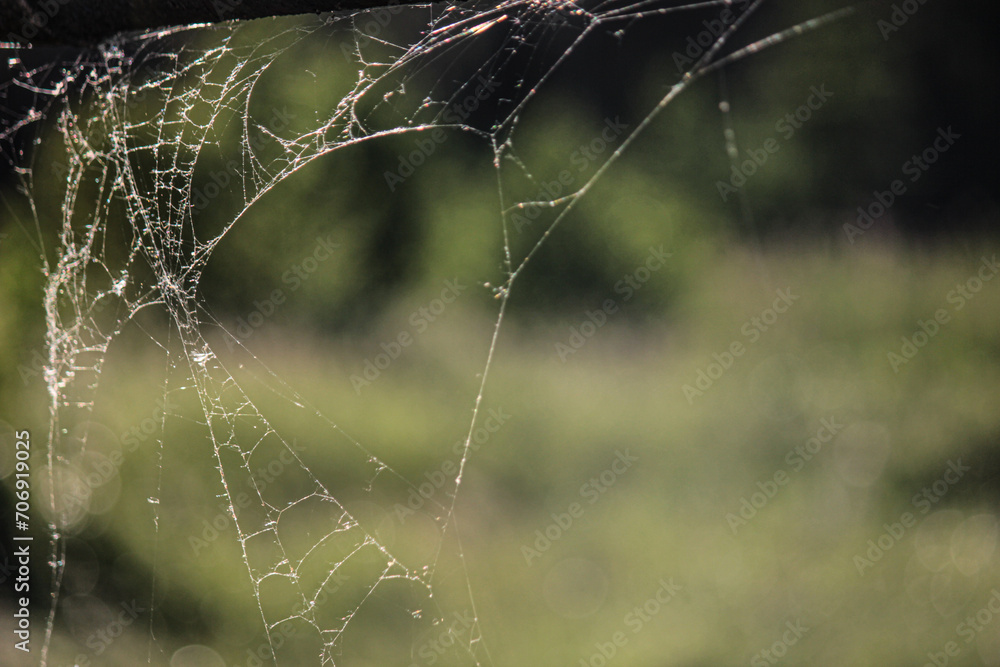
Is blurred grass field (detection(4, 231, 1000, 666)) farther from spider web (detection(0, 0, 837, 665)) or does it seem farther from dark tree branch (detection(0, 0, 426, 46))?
dark tree branch (detection(0, 0, 426, 46))

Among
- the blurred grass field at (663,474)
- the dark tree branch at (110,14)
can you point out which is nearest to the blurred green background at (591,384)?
the blurred grass field at (663,474)

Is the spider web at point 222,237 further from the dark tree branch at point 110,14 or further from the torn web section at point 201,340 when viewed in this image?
the dark tree branch at point 110,14

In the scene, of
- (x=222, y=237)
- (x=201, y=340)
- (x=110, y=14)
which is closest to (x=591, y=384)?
(x=222, y=237)

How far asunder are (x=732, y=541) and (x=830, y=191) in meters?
3.20

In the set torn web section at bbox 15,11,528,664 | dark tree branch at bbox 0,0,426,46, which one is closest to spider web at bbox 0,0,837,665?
torn web section at bbox 15,11,528,664

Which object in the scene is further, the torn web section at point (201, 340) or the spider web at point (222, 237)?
the torn web section at point (201, 340)

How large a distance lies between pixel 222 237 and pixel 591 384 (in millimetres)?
1964

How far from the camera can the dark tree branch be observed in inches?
25.7

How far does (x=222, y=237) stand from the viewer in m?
1.97

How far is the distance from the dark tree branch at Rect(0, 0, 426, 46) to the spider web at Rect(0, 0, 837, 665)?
211mm

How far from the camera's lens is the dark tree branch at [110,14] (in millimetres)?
652

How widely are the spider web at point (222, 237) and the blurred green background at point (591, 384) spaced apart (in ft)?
0.09

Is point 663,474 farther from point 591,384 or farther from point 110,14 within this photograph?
point 110,14

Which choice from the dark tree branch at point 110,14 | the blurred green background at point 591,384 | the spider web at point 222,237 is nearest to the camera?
the dark tree branch at point 110,14
